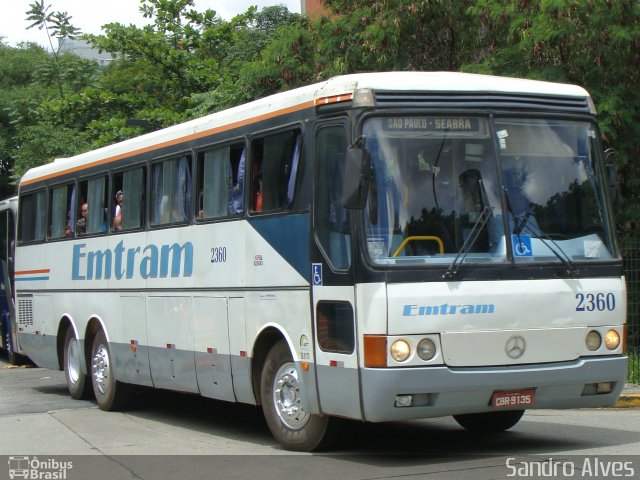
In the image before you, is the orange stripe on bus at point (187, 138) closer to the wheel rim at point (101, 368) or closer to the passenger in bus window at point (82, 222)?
the passenger in bus window at point (82, 222)

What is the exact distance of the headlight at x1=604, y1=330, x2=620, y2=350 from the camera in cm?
943

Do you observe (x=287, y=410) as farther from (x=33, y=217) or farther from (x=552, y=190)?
(x=33, y=217)

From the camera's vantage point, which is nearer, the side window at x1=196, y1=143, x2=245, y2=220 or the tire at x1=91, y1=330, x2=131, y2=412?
the side window at x1=196, y1=143, x2=245, y2=220

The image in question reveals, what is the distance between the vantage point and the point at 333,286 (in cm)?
914

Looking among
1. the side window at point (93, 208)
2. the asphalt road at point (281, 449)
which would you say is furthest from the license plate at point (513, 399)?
the side window at point (93, 208)

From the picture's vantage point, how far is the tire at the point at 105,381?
1404cm

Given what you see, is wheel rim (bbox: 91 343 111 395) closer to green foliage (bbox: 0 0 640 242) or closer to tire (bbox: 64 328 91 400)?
tire (bbox: 64 328 91 400)

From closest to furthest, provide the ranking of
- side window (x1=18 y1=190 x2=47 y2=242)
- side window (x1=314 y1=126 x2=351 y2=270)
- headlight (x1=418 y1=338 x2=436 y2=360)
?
headlight (x1=418 y1=338 x2=436 y2=360) → side window (x1=314 y1=126 x2=351 y2=270) → side window (x1=18 y1=190 x2=47 y2=242)

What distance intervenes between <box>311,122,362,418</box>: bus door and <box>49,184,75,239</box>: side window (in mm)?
7015

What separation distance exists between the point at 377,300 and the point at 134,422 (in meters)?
5.41

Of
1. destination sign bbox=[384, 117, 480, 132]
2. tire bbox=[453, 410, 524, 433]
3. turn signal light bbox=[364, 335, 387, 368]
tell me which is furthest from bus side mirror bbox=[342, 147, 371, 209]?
tire bbox=[453, 410, 524, 433]

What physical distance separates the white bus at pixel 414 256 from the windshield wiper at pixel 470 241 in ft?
0.04

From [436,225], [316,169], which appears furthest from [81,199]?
[436,225]

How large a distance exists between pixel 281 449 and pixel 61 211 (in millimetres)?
7067
